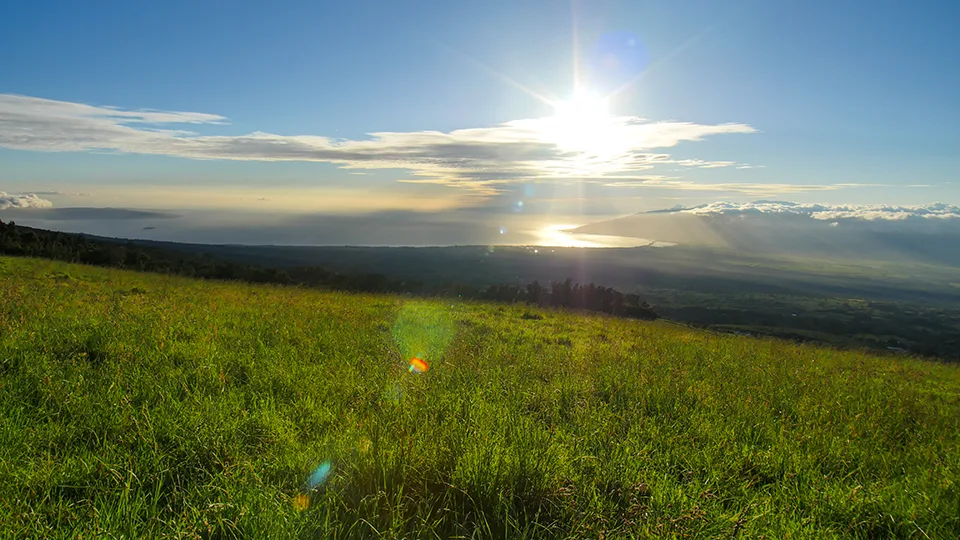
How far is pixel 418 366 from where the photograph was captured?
700cm

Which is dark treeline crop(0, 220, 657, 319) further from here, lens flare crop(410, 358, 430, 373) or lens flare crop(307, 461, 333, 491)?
lens flare crop(307, 461, 333, 491)

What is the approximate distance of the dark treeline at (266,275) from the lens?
24469mm

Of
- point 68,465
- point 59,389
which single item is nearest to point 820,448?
point 68,465

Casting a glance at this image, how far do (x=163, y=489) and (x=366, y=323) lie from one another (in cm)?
701

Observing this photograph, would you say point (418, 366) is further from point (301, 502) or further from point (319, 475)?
point (301, 502)

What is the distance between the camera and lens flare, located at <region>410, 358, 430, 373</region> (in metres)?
6.71

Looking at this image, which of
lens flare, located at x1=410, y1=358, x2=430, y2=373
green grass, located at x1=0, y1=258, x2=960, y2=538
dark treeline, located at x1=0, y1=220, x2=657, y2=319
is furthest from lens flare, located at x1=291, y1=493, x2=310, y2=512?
dark treeline, located at x1=0, y1=220, x2=657, y2=319

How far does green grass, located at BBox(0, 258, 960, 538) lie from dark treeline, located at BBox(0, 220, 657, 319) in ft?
50.7

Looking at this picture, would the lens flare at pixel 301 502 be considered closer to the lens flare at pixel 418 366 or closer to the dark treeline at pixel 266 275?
the lens flare at pixel 418 366

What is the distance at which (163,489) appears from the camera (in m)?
3.28

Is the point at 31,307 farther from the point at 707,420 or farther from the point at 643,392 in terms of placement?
the point at 707,420

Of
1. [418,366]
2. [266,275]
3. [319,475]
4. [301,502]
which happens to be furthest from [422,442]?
[266,275]

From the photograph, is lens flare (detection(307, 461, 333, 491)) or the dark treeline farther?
the dark treeline

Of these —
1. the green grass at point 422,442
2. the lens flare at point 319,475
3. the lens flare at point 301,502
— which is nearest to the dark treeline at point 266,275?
the green grass at point 422,442
